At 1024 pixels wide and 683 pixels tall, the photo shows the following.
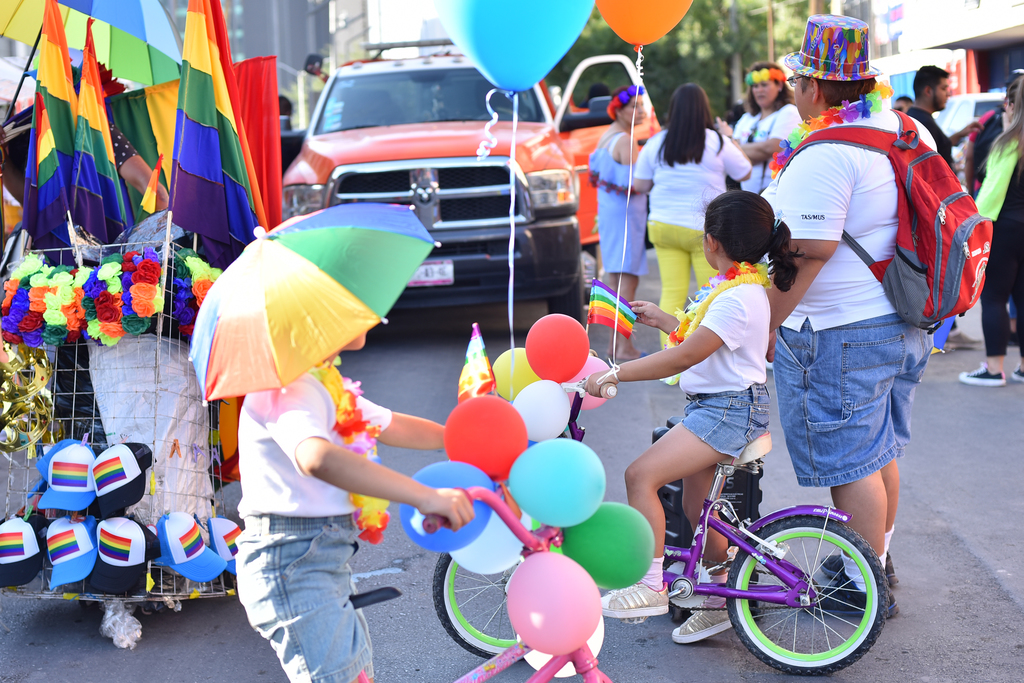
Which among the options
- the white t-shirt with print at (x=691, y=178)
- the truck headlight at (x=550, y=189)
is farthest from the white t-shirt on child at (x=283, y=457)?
the truck headlight at (x=550, y=189)

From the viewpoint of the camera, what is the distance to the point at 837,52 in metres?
3.31

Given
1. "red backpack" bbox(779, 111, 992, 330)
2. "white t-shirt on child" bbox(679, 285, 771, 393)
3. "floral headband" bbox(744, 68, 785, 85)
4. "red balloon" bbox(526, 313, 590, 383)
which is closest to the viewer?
→ "red balloon" bbox(526, 313, 590, 383)

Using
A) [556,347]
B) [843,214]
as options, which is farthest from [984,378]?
[556,347]

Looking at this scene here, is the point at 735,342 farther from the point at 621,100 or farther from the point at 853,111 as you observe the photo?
the point at 621,100

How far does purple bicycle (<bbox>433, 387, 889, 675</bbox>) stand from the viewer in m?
3.16

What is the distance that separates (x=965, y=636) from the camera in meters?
3.47

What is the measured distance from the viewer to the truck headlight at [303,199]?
7539mm

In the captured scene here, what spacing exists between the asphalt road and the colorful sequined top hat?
6.58ft

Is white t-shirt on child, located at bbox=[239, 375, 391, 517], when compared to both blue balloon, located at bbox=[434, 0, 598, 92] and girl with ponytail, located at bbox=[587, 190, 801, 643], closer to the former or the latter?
girl with ponytail, located at bbox=[587, 190, 801, 643]

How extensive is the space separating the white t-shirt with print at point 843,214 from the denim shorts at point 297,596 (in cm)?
189

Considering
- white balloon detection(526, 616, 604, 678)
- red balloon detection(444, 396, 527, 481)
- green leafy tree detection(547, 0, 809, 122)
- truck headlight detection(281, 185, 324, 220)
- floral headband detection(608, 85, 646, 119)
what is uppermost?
green leafy tree detection(547, 0, 809, 122)

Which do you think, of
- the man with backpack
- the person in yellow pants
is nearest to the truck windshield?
the person in yellow pants

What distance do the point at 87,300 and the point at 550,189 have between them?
4605 millimetres

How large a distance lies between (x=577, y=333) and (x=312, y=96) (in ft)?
116
